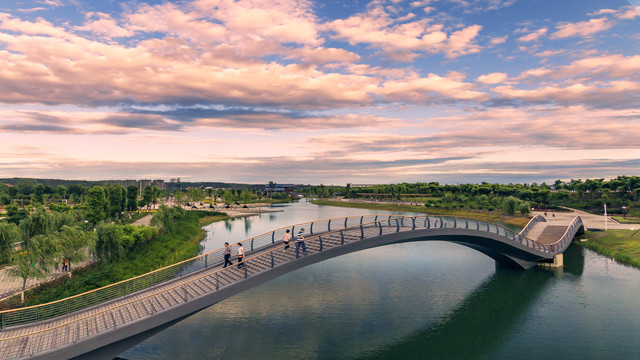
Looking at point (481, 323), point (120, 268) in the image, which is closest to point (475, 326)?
point (481, 323)

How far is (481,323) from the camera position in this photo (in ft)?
72.5

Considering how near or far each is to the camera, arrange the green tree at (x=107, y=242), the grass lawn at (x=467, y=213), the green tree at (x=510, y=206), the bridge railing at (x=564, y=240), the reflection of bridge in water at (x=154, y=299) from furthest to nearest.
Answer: the green tree at (x=510, y=206), the grass lawn at (x=467, y=213), the bridge railing at (x=564, y=240), the green tree at (x=107, y=242), the reflection of bridge in water at (x=154, y=299)

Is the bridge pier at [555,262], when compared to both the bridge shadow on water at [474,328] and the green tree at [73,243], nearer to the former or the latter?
the bridge shadow on water at [474,328]

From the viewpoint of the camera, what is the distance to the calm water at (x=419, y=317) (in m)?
18.0

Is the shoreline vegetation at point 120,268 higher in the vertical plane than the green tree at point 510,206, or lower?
lower

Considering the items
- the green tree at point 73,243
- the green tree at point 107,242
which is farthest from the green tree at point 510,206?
Result: the green tree at point 73,243

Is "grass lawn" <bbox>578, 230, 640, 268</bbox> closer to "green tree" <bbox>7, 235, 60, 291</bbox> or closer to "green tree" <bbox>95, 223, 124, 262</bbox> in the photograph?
"green tree" <bbox>95, 223, 124, 262</bbox>

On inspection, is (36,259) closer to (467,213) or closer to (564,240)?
(564,240)

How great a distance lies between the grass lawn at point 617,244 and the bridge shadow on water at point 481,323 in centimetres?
690

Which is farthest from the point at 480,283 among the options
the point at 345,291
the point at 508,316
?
the point at 345,291

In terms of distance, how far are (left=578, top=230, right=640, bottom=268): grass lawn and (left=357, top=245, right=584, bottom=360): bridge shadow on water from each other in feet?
22.6

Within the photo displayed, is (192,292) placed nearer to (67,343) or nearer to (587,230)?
(67,343)

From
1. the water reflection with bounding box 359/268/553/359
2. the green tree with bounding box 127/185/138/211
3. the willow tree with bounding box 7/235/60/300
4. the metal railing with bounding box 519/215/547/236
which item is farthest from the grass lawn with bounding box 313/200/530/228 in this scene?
the willow tree with bounding box 7/235/60/300

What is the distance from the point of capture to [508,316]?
76.6 ft
